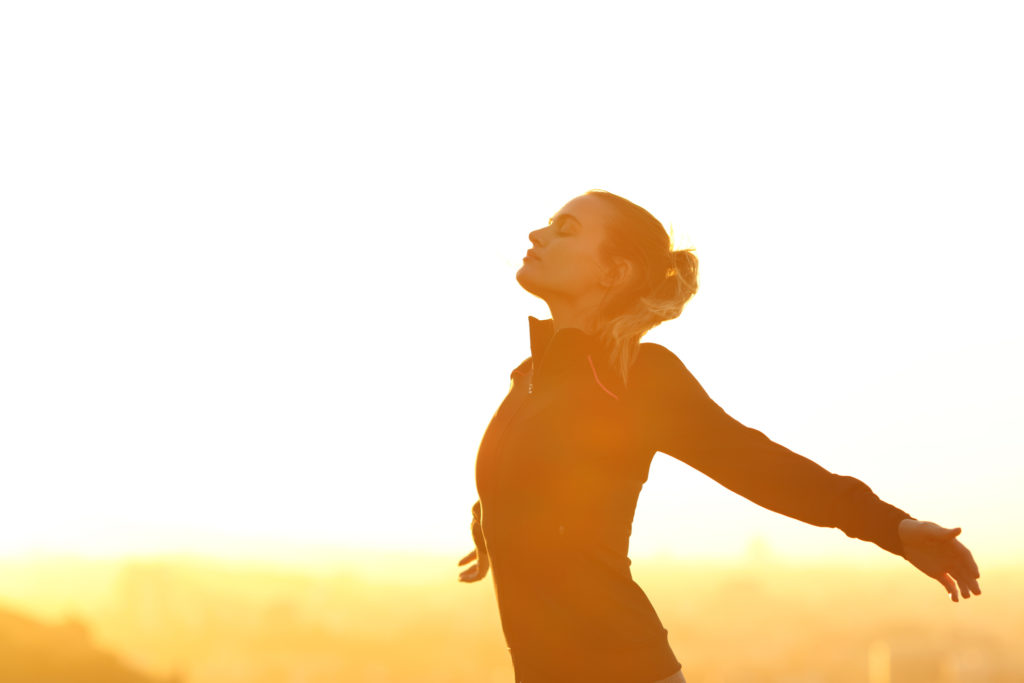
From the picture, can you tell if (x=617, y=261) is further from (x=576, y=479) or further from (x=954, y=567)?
(x=954, y=567)

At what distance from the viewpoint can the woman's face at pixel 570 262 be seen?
4859 millimetres

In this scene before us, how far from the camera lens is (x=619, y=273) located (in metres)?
4.92

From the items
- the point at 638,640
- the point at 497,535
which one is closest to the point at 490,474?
the point at 497,535

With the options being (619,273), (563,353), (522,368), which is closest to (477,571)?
(522,368)

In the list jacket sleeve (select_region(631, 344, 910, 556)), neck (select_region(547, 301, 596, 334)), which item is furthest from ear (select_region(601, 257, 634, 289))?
jacket sleeve (select_region(631, 344, 910, 556))

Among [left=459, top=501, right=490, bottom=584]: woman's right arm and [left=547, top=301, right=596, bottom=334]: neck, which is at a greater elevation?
[left=547, top=301, right=596, bottom=334]: neck

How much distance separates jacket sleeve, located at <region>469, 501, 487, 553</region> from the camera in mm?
5559

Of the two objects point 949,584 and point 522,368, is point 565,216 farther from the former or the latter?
point 949,584

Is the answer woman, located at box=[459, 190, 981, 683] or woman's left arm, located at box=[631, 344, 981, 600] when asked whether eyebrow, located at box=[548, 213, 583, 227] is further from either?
woman's left arm, located at box=[631, 344, 981, 600]

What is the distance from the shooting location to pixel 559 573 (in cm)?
447

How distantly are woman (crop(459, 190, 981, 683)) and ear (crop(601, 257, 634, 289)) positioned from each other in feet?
0.13

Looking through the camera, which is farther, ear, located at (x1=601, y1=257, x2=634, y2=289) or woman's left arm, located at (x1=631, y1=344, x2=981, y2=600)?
ear, located at (x1=601, y1=257, x2=634, y2=289)

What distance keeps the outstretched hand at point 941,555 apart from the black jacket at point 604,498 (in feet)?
0.36

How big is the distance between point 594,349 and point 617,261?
15.7 inches
